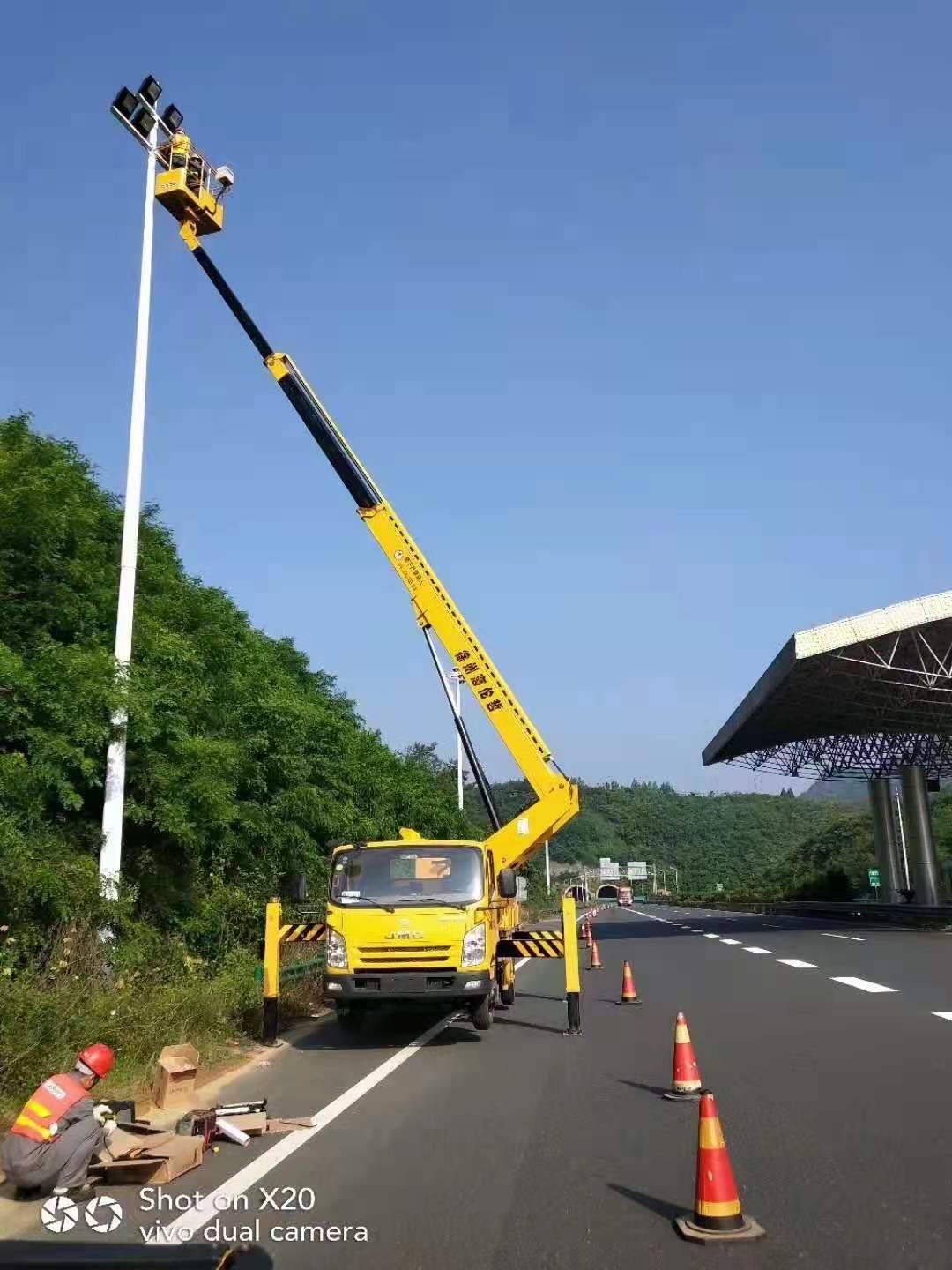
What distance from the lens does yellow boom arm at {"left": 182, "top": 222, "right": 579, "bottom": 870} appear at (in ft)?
53.6

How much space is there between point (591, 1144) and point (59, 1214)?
128 inches

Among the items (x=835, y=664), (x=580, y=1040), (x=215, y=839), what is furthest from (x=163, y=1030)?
(x=835, y=664)

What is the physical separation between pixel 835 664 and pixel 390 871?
26.8 m

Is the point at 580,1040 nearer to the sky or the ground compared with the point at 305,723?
nearer to the ground

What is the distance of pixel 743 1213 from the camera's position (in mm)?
5191

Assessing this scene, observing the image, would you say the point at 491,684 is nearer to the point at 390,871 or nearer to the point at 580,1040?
the point at 390,871

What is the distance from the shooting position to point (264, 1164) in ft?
20.8

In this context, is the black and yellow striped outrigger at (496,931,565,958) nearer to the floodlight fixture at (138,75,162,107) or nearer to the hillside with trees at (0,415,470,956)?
the hillside with trees at (0,415,470,956)

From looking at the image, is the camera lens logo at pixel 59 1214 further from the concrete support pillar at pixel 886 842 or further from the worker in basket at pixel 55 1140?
the concrete support pillar at pixel 886 842

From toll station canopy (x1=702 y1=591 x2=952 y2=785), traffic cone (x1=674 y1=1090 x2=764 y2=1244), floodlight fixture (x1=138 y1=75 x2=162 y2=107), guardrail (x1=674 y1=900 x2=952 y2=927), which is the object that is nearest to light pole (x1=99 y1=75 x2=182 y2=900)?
floodlight fixture (x1=138 y1=75 x2=162 y2=107)

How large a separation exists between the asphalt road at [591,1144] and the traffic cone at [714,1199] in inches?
3.8

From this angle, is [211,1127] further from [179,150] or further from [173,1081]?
[179,150]

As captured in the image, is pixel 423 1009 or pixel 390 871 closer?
pixel 390 871

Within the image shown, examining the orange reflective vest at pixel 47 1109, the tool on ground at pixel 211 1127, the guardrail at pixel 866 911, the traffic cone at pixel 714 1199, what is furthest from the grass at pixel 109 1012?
the guardrail at pixel 866 911
